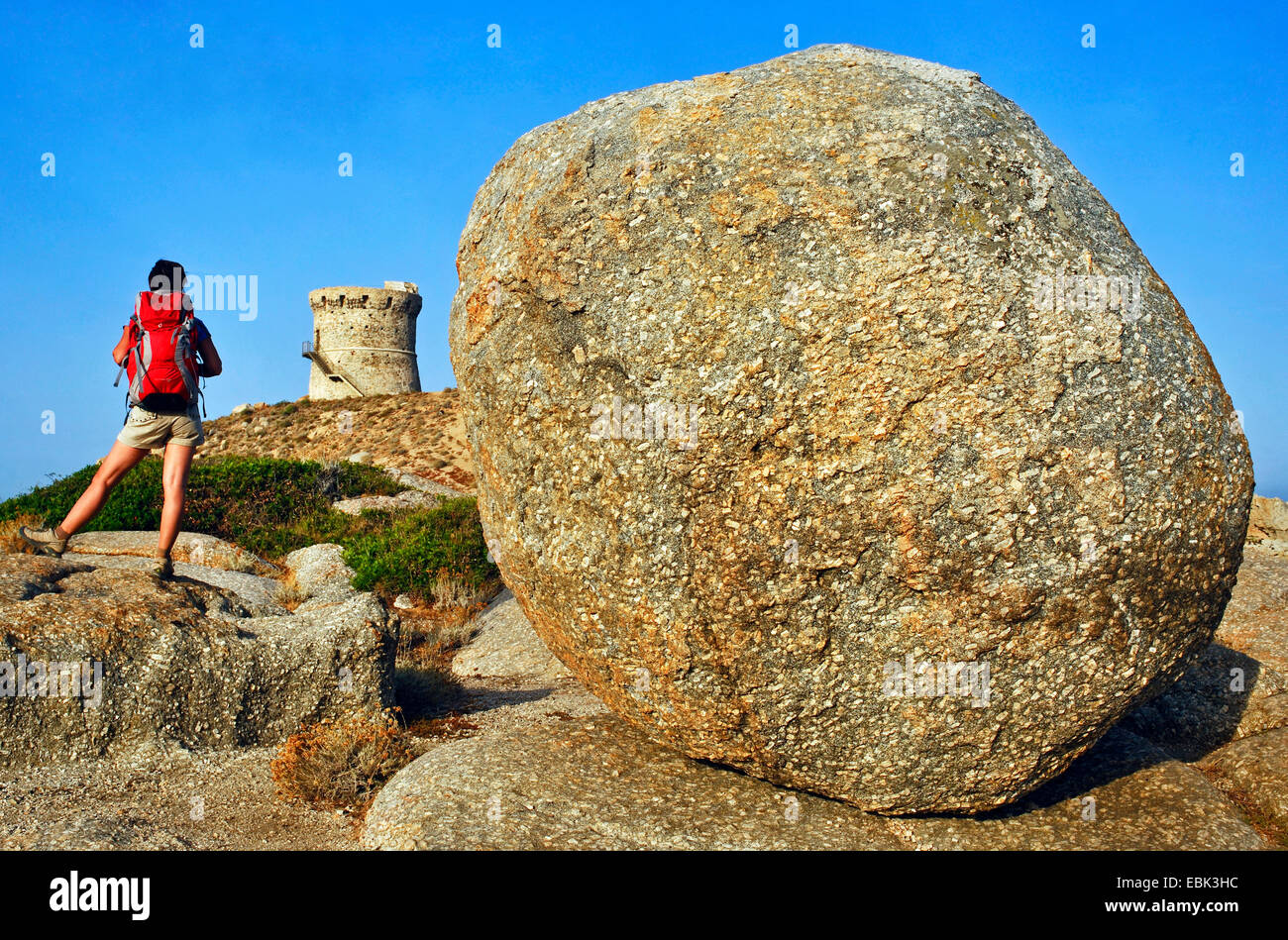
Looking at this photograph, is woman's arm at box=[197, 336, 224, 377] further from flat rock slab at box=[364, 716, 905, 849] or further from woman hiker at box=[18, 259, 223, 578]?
flat rock slab at box=[364, 716, 905, 849]

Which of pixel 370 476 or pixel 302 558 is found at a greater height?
pixel 370 476

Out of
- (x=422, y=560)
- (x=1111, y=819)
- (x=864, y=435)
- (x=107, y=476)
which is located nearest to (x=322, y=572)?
(x=422, y=560)

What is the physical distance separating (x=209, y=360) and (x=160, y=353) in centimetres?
35

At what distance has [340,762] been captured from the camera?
16.7ft

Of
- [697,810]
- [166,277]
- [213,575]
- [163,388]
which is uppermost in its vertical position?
[166,277]

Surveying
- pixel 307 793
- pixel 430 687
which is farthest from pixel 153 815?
pixel 430 687

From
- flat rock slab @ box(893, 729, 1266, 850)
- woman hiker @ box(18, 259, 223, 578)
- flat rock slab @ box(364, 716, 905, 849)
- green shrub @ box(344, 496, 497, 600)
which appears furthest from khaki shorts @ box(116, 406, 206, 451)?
flat rock slab @ box(893, 729, 1266, 850)

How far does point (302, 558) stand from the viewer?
12000 mm

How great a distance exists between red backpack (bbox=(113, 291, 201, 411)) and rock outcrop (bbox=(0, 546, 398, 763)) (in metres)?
1.24

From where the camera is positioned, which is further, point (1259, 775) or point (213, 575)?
point (213, 575)

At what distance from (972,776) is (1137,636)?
101 centimetres

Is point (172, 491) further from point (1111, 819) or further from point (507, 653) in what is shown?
point (1111, 819)
